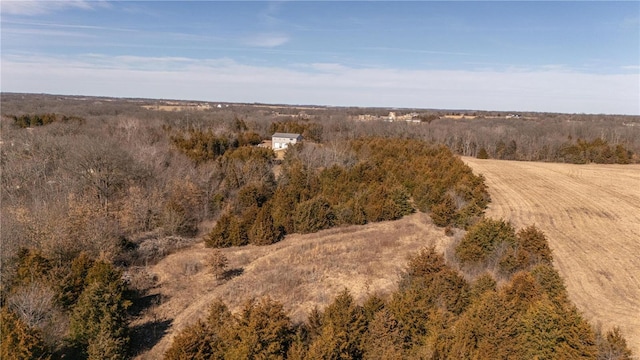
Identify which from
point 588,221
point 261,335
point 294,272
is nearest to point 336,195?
point 294,272

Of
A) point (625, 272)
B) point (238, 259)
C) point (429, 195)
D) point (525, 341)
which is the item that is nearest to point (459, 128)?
point (429, 195)

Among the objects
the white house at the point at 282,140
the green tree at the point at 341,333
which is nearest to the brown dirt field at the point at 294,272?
the green tree at the point at 341,333

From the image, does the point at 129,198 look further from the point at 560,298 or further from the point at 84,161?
the point at 560,298

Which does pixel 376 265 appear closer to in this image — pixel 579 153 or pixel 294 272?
pixel 294 272

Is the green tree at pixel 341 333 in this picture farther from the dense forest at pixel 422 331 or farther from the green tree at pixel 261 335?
the green tree at pixel 261 335

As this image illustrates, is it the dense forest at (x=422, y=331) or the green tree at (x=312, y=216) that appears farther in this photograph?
the green tree at (x=312, y=216)

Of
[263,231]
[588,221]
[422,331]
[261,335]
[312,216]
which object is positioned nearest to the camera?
[261,335]

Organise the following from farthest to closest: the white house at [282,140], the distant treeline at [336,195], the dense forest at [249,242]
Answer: the white house at [282,140] → the distant treeline at [336,195] → the dense forest at [249,242]
